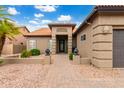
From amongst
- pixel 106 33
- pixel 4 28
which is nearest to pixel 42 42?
pixel 4 28

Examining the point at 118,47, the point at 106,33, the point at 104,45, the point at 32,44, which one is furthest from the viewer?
the point at 32,44

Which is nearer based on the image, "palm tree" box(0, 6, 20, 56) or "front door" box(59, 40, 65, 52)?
"palm tree" box(0, 6, 20, 56)

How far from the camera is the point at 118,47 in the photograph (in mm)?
11727

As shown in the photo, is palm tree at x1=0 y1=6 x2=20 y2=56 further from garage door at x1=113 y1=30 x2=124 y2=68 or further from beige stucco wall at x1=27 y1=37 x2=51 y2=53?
beige stucco wall at x1=27 y1=37 x2=51 y2=53

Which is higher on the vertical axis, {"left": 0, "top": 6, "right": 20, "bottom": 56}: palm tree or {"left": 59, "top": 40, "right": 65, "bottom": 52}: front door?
{"left": 0, "top": 6, "right": 20, "bottom": 56}: palm tree

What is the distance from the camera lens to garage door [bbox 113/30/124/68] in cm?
1168

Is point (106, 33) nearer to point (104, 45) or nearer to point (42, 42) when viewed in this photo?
point (104, 45)

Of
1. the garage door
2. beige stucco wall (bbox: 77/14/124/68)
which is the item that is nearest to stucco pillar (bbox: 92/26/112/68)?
beige stucco wall (bbox: 77/14/124/68)

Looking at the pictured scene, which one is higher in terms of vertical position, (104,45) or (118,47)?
(104,45)

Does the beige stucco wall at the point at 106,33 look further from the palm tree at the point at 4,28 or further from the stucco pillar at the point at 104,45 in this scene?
the palm tree at the point at 4,28

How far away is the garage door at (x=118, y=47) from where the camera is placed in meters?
11.7
